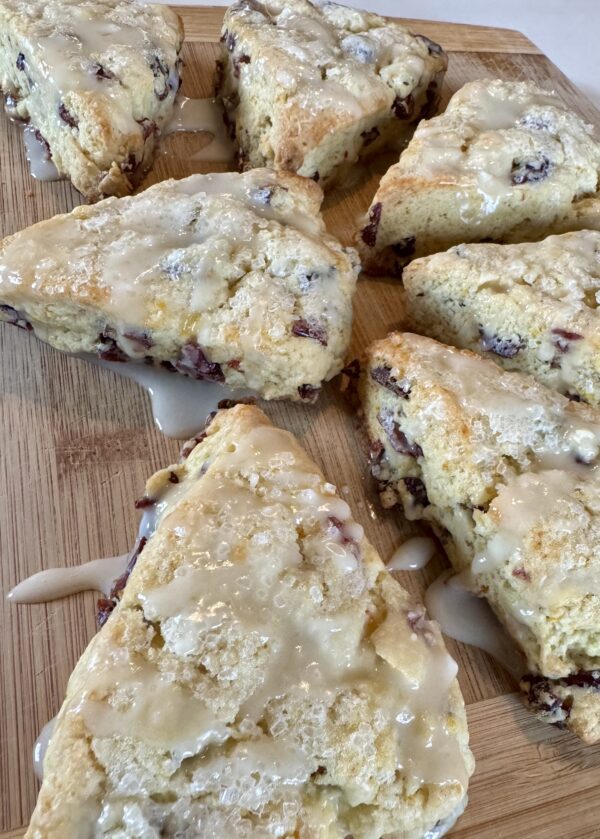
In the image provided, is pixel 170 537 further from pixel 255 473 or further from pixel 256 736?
pixel 256 736

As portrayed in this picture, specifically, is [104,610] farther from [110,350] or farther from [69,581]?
[110,350]

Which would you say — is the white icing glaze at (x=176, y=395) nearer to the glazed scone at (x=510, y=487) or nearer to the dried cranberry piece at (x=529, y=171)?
the glazed scone at (x=510, y=487)

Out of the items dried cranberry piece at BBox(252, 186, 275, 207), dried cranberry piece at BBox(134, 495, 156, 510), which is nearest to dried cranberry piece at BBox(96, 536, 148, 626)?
dried cranberry piece at BBox(134, 495, 156, 510)

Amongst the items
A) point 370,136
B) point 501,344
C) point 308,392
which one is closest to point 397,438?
point 308,392

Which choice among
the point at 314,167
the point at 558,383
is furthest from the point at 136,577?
the point at 314,167

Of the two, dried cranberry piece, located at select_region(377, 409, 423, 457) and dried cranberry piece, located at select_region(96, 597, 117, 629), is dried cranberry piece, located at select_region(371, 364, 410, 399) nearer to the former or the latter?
dried cranberry piece, located at select_region(377, 409, 423, 457)

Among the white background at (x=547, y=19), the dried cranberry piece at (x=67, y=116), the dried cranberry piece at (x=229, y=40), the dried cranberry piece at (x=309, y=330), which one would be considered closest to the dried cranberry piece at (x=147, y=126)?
the dried cranberry piece at (x=67, y=116)
